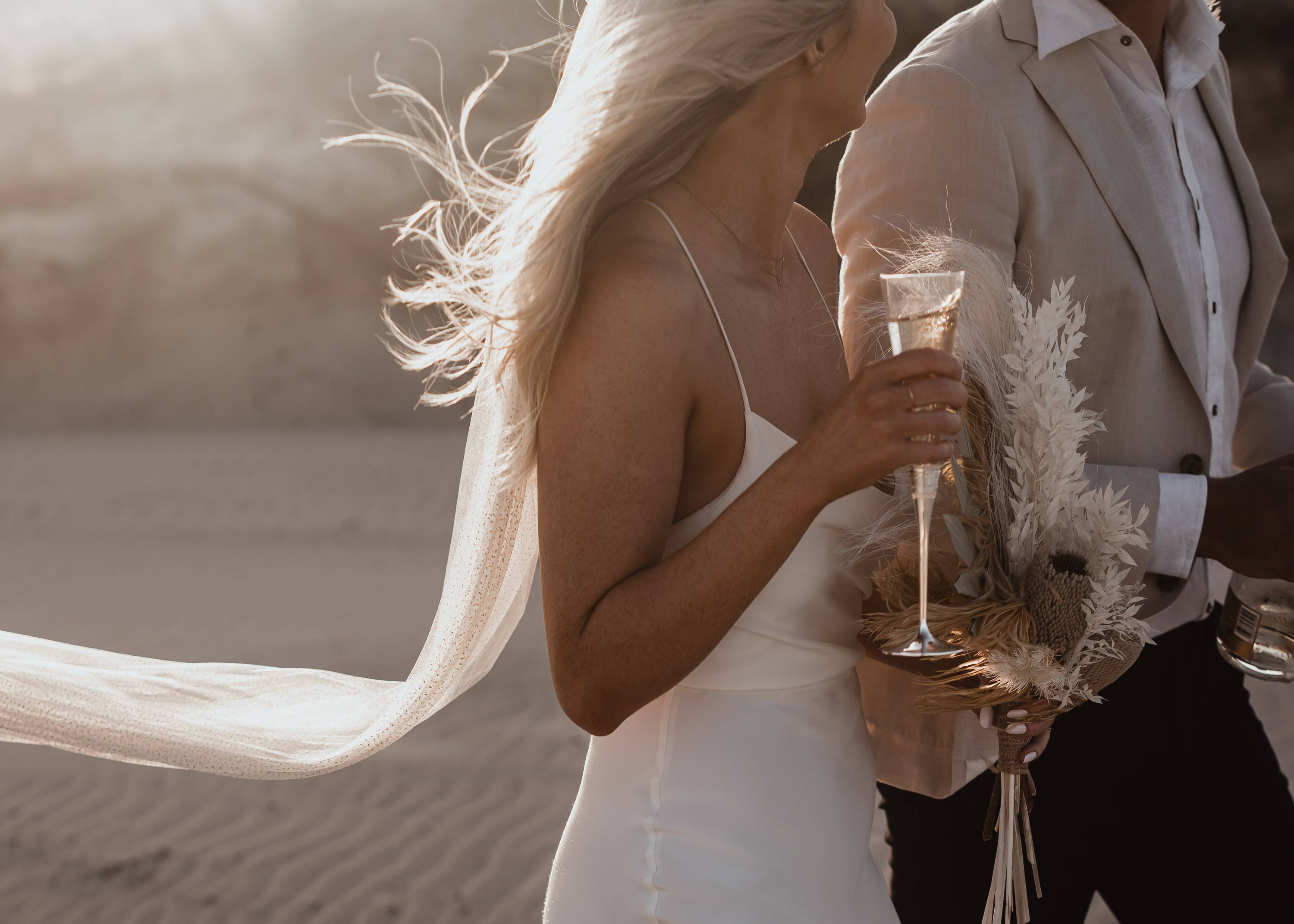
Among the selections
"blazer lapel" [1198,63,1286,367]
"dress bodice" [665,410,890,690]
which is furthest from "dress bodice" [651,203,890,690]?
"blazer lapel" [1198,63,1286,367]

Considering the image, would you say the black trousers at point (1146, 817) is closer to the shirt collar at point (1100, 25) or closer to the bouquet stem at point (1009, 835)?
the bouquet stem at point (1009, 835)

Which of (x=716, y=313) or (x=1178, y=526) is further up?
(x=716, y=313)

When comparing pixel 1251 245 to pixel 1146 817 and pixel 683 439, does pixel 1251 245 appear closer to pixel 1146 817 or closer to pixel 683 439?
pixel 1146 817

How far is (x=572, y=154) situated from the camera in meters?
1.54

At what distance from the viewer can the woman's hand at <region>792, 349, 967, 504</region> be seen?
1.26m

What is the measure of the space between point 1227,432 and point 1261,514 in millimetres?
600

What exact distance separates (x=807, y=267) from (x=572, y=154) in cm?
63

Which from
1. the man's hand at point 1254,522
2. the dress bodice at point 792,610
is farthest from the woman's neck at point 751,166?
the man's hand at point 1254,522

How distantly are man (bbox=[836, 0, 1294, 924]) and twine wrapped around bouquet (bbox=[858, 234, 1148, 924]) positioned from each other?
0.35 meters

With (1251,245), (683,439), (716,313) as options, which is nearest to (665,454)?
(683,439)

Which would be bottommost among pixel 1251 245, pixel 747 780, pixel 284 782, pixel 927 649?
pixel 284 782

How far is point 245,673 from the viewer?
7.84 feet

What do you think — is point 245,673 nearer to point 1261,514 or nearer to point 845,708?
point 845,708

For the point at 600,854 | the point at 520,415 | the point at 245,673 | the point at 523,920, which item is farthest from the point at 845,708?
the point at 523,920
